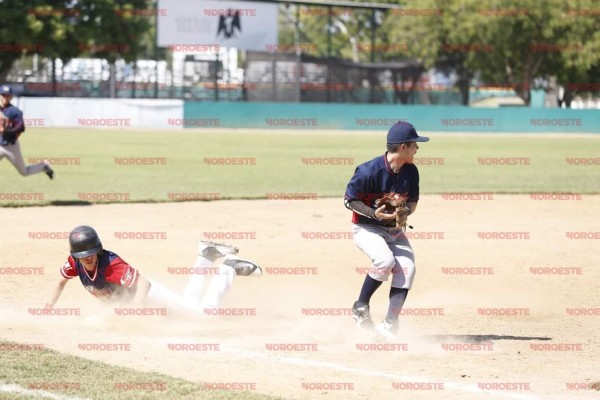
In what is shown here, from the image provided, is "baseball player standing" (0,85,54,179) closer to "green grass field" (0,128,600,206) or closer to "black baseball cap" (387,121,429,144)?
"green grass field" (0,128,600,206)

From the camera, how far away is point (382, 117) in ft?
172

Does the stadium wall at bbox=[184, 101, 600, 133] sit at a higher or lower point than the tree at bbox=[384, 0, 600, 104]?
lower

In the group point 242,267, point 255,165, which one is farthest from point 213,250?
point 255,165

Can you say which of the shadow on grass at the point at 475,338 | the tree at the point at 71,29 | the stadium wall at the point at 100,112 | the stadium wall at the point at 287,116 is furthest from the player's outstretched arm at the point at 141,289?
the tree at the point at 71,29

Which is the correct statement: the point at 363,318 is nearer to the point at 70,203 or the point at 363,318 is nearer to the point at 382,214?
the point at 382,214

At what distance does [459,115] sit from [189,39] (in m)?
17.5

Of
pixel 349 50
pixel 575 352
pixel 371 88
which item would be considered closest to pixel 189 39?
pixel 371 88

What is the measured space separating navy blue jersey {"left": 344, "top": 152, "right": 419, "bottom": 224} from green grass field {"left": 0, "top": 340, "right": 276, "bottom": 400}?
7.89 feet

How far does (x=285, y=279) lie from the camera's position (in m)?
12.0

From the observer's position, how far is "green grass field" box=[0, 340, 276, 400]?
6.61 meters

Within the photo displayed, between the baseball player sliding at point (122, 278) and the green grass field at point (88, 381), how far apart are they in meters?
0.99

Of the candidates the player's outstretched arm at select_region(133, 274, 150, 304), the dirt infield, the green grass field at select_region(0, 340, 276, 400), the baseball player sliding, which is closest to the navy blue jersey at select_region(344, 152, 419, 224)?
the dirt infield

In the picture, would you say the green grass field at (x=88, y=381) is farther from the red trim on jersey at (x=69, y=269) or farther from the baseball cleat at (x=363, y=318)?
the baseball cleat at (x=363, y=318)

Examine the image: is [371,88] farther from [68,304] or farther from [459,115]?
[68,304]
